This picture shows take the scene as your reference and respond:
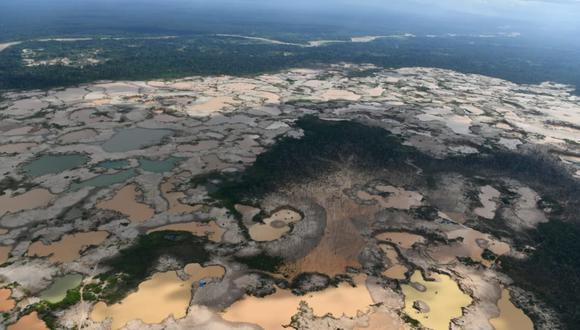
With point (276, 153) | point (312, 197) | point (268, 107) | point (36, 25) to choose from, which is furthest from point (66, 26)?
point (312, 197)

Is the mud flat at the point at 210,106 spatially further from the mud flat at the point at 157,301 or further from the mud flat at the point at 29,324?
the mud flat at the point at 29,324

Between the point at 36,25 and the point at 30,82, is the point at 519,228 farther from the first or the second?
the point at 36,25

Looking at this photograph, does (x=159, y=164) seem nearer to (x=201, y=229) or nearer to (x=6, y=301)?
(x=201, y=229)

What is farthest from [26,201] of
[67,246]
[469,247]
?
[469,247]

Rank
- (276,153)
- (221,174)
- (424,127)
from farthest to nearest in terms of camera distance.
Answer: (424,127)
(276,153)
(221,174)

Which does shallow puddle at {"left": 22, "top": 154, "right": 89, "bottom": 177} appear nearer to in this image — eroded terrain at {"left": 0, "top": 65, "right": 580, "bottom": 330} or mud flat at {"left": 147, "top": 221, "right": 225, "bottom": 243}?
eroded terrain at {"left": 0, "top": 65, "right": 580, "bottom": 330}

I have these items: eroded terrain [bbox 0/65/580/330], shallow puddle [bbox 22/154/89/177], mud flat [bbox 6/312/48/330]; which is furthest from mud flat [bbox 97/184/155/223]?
mud flat [bbox 6/312/48/330]
